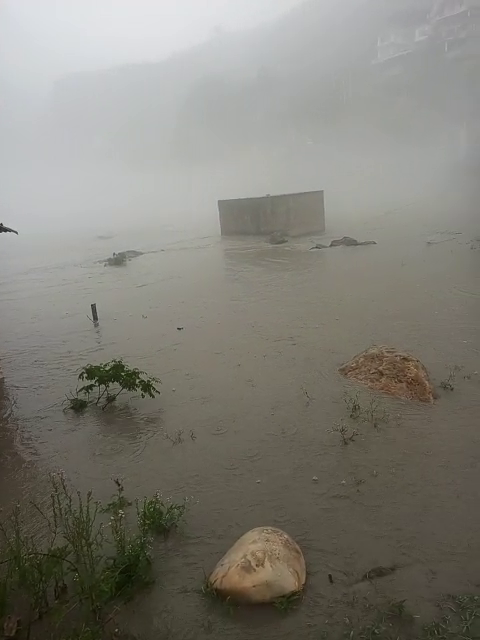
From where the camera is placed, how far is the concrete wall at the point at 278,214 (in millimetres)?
26375

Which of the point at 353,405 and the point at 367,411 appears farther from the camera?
the point at 353,405

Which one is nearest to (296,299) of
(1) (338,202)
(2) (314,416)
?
(2) (314,416)

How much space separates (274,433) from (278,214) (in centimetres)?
2101

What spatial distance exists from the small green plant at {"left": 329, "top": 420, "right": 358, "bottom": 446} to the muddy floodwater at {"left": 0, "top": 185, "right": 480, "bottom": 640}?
0.07 meters

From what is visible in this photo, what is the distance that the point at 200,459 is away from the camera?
6.12m

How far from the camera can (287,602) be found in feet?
12.6

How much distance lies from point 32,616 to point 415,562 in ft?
9.88

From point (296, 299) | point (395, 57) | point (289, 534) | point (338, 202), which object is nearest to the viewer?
point (289, 534)

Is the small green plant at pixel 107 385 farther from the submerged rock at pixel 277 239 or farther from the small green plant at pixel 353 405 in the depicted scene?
the submerged rock at pixel 277 239

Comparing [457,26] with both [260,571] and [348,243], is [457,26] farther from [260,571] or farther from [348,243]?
[260,571]

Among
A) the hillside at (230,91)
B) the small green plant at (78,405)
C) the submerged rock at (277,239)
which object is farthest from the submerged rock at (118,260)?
the hillside at (230,91)

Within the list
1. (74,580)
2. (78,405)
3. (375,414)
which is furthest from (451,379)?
(74,580)

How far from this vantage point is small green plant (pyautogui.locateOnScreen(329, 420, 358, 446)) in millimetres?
6160

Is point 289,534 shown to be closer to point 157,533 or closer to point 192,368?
point 157,533
